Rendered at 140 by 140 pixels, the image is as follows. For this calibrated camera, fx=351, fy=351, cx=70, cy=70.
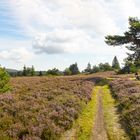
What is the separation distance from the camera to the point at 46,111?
21.6m

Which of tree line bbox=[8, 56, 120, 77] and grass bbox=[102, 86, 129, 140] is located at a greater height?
tree line bbox=[8, 56, 120, 77]

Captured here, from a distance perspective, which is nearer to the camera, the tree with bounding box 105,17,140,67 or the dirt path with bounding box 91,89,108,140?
the dirt path with bounding box 91,89,108,140

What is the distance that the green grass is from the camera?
18188mm

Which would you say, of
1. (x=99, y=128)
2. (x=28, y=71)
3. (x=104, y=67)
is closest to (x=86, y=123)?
(x=99, y=128)

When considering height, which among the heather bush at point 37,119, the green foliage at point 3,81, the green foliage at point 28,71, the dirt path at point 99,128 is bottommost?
the dirt path at point 99,128

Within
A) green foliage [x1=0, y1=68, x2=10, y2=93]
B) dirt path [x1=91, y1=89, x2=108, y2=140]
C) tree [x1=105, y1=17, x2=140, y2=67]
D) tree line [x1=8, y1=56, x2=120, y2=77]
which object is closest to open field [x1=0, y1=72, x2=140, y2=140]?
dirt path [x1=91, y1=89, x2=108, y2=140]

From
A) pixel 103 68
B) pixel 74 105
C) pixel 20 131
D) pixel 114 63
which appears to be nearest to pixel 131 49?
pixel 74 105

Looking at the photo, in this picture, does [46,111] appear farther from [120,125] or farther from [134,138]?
[134,138]

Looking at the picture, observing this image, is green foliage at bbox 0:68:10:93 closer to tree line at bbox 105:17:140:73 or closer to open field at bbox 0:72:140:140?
open field at bbox 0:72:140:140

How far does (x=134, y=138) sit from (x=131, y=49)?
50.5 meters

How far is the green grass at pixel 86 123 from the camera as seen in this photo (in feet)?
59.7

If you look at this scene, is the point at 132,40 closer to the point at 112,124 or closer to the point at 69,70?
the point at 112,124

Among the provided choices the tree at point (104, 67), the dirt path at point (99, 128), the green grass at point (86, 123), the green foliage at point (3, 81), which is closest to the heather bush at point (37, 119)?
the green grass at point (86, 123)

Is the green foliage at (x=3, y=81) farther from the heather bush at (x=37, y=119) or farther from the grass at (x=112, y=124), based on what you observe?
the grass at (x=112, y=124)
